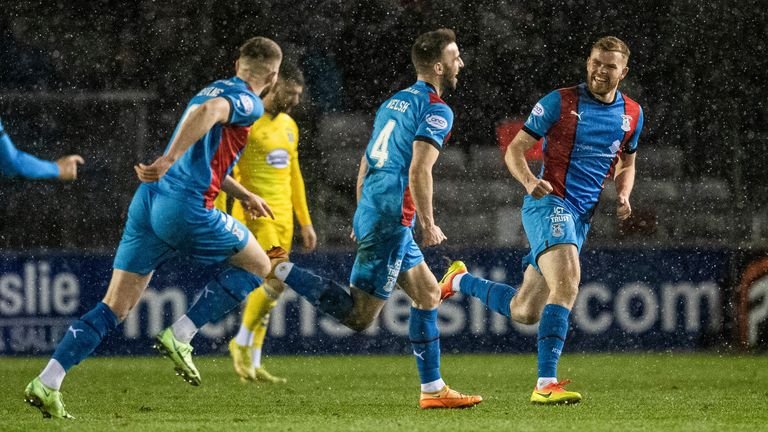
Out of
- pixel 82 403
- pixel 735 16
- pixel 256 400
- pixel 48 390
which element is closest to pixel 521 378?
pixel 256 400

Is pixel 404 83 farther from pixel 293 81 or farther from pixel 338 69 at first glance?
pixel 293 81

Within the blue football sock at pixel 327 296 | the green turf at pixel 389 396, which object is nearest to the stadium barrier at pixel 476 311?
the green turf at pixel 389 396

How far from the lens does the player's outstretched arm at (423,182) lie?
596 cm

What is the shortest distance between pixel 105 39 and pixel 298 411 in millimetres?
7848

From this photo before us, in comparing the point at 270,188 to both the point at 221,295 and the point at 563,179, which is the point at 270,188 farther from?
the point at 563,179

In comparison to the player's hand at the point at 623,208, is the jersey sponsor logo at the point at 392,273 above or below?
below

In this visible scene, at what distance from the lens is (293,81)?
8352mm

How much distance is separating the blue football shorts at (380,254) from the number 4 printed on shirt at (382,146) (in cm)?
25

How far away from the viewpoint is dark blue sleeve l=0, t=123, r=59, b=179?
5.24m

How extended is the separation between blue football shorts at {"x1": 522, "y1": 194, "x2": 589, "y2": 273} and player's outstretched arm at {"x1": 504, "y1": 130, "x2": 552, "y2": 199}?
0.47 feet

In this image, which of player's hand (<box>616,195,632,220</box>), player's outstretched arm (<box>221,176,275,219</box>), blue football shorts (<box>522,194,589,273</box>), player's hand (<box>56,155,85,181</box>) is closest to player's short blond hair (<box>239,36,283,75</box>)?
player's outstretched arm (<box>221,176,275,219</box>)

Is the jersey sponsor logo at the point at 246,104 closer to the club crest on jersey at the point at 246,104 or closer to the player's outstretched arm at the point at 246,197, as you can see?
the club crest on jersey at the point at 246,104

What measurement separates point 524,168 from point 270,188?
2512 millimetres

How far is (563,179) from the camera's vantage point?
21.9 feet
